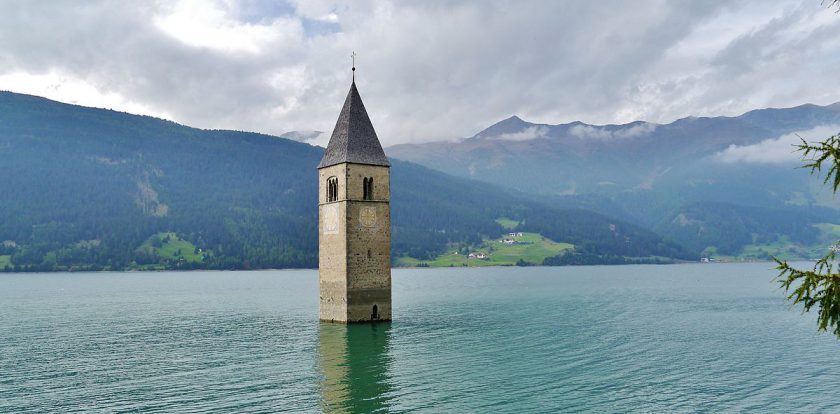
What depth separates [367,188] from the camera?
206 feet

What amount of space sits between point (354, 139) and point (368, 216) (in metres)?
7.24

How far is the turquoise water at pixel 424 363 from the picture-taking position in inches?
1383

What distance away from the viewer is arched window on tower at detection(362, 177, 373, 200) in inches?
2459

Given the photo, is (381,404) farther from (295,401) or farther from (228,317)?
(228,317)

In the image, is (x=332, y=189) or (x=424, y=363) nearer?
(x=424, y=363)

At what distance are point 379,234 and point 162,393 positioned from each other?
28387 millimetres

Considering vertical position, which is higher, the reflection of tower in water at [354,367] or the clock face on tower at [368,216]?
the clock face on tower at [368,216]

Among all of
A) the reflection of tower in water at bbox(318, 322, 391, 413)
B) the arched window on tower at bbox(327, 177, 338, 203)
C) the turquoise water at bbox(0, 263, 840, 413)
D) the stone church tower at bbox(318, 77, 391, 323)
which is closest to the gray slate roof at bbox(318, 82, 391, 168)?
the stone church tower at bbox(318, 77, 391, 323)

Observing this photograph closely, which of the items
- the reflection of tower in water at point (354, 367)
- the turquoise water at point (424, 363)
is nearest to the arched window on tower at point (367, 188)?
the reflection of tower in water at point (354, 367)

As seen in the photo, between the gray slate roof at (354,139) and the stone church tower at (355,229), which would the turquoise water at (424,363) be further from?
the gray slate roof at (354,139)

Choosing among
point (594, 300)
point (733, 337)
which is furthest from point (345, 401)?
point (594, 300)

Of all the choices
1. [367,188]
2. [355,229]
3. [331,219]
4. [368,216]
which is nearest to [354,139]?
[367,188]

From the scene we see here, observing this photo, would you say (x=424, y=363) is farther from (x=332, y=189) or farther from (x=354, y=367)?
(x=332, y=189)


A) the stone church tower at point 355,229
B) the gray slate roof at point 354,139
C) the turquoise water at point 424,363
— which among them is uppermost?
the gray slate roof at point 354,139
